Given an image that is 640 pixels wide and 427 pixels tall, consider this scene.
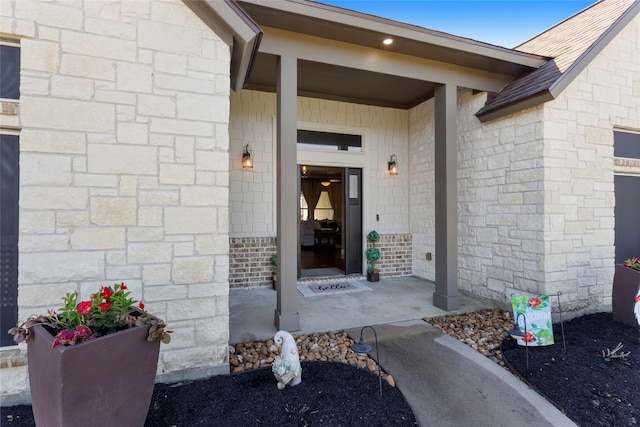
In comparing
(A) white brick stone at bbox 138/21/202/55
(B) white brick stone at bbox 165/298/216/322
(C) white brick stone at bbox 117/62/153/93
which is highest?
(A) white brick stone at bbox 138/21/202/55

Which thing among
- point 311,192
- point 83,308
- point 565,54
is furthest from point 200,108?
point 311,192

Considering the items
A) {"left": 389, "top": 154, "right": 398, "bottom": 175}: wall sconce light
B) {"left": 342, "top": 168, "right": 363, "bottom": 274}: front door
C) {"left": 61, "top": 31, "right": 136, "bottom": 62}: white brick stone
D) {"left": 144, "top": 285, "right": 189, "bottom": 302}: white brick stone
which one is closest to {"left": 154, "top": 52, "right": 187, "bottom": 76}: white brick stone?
{"left": 61, "top": 31, "right": 136, "bottom": 62}: white brick stone

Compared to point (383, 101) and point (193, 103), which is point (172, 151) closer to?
point (193, 103)

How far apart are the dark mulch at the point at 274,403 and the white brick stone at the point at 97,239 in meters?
1.17

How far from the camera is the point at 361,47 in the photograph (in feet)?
11.8

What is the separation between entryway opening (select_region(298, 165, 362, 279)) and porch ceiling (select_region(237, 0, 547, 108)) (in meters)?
1.65

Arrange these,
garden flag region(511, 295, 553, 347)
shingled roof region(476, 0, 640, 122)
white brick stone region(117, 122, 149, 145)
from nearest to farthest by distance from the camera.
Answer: white brick stone region(117, 122, 149, 145), garden flag region(511, 295, 553, 347), shingled roof region(476, 0, 640, 122)

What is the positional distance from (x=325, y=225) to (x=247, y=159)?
6.59 meters

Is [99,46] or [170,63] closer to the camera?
[99,46]

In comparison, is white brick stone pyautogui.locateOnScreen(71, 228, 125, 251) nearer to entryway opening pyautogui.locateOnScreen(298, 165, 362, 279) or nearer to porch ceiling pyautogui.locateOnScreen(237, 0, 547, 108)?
porch ceiling pyautogui.locateOnScreen(237, 0, 547, 108)

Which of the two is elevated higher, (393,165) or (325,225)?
(393,165)

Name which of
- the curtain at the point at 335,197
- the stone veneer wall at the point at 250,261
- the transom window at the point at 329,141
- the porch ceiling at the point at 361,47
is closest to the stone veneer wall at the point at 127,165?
the porch ceiling at the point at 361,47

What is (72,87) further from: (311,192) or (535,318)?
(311,192)

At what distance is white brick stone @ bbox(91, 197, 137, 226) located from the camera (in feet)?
7.45
